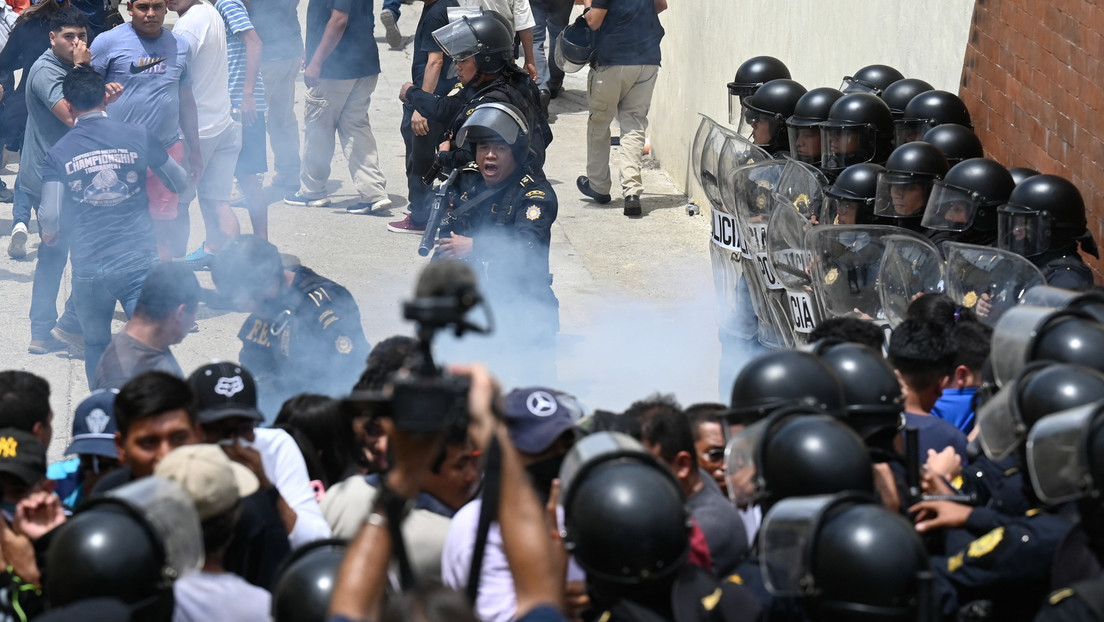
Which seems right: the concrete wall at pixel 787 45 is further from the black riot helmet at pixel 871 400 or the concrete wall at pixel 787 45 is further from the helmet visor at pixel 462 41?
the black riot helmet at pixel 871 400

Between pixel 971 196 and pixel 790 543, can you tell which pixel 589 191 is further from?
pixel 790 543

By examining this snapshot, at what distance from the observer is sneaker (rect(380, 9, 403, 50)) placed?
1233cm

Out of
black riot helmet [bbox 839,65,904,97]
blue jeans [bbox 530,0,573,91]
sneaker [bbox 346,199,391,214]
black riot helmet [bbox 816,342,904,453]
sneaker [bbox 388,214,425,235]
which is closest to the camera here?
black riot helmet [bbox 816,342,904,453]

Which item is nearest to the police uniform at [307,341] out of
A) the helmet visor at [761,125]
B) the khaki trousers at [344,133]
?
the helmet visor at [761,125]

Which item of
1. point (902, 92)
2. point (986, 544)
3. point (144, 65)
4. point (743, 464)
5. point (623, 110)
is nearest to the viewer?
point (986, 544)

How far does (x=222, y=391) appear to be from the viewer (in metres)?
3.61

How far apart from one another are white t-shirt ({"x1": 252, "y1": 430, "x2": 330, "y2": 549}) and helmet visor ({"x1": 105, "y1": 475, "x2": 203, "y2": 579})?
2.28ft

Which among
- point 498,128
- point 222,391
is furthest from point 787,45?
point 222,391

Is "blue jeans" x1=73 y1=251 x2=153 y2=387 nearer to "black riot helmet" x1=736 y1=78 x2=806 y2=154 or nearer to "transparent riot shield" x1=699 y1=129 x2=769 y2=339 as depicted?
"transparent riot shield" x1=699 y1=129 x2=769 y2=339

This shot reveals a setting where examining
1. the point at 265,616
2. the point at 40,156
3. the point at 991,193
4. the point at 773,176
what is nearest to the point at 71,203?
the point at 40,156

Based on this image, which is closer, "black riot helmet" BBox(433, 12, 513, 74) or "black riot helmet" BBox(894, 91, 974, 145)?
"black riot helmet" BBox(894, 91, 974, 145)

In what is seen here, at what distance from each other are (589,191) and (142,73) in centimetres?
393

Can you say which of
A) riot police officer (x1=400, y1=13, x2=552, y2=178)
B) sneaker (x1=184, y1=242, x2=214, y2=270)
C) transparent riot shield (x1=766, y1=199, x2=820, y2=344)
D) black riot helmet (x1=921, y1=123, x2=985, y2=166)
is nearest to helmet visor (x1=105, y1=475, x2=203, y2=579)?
transparent riot shield (x1=766, y1=199, x2=820, y2=344)

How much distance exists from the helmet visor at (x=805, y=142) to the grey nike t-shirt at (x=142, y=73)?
351 centimetres
